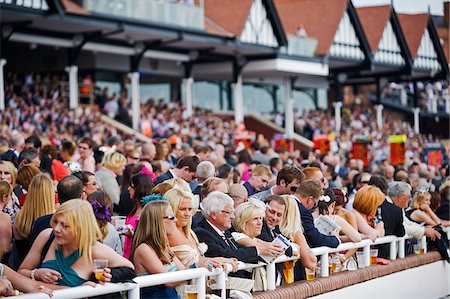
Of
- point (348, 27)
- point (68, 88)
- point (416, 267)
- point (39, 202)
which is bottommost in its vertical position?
point (416, 267)

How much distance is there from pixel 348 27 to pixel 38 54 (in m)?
16.8

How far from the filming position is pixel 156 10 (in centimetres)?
3350

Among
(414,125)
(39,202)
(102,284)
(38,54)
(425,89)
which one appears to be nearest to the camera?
(102,284)

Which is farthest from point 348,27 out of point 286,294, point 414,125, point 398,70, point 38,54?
point 286,294

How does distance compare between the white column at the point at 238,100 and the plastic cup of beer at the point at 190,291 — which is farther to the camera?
the white column at the point at 238,100

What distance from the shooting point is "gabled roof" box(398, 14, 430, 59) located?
53.1m

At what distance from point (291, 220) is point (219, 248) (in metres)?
1.17

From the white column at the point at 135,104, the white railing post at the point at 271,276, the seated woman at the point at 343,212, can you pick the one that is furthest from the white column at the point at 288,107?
the white railing post at the point at 271,276

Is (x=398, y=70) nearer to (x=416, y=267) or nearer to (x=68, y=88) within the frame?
(x=68, y=88)

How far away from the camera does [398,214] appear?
11680 mm

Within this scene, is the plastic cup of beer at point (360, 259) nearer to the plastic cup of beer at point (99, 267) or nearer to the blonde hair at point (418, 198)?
the blonde hair at point (418, 198)

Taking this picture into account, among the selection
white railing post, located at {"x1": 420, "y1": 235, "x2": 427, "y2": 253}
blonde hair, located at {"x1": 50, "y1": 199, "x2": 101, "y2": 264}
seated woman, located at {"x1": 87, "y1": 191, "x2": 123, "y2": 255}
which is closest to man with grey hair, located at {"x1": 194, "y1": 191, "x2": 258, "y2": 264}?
seated woman, located at {"x1": 87, "y1": 191, "x2": 123, "y2": 255}

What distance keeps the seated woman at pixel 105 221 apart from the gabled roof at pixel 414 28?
45713mm

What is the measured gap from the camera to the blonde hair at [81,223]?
20.9ft
